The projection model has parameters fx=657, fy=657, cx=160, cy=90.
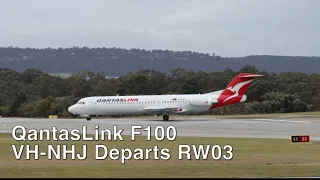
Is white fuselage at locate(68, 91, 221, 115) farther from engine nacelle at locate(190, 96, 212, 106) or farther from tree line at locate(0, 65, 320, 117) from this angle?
tree line at locate(0, 65, 320, 117)

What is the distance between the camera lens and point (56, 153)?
28.2 metres

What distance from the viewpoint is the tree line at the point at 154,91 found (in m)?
94.8

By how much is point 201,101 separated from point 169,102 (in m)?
3.42

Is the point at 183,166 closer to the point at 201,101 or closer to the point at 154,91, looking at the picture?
the point at 201,101

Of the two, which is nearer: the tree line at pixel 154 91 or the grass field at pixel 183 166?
the grass field at pixel 183 166

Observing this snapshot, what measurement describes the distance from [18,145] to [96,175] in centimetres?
1367

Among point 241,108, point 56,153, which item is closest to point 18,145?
point 56,153

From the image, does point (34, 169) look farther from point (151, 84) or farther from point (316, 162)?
point (151, 84)

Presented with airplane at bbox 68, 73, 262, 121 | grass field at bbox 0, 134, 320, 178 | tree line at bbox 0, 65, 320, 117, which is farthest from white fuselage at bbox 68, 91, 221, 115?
grass field at bbox 0, 134, 320, 178

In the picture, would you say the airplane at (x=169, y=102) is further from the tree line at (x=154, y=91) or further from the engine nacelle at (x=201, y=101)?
the tree line at (x=154, y=91)

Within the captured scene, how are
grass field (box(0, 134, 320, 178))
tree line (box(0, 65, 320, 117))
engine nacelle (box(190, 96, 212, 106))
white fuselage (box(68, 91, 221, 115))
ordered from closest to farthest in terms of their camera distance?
1. grass field (box(0, 134, 320, 178))
2. engine nacelle (box(190, 96, 212, 106))
3. white fuselage (box(68, 91, 221, 115))
4. tree line (box(0, 65, 320, 117))

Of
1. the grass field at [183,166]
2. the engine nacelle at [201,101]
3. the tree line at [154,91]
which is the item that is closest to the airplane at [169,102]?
the engine nacelle at [201,101]

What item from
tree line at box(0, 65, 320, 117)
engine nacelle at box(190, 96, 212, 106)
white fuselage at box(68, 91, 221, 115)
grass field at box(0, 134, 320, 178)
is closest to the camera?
grass field at box(0, 134, 320, 178)

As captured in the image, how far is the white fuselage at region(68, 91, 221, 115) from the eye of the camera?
67.9 meters
